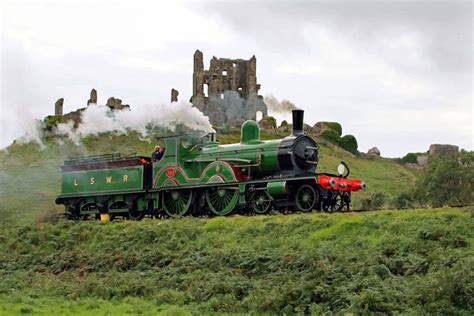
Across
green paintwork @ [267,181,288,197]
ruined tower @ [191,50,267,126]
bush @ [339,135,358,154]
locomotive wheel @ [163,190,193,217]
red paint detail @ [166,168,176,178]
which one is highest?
ruined tower @ [191,50,267,126]

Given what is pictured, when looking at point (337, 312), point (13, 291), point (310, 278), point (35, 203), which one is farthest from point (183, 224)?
point (35, 203)

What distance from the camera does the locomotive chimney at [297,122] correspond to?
80.5 ft

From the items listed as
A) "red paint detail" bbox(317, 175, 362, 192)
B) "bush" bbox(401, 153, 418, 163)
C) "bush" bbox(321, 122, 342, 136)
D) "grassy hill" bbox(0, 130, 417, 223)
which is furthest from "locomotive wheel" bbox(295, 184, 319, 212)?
"bush" bbox(321, 122, 342, 136)

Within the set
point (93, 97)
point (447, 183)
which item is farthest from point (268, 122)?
point (447, 183)

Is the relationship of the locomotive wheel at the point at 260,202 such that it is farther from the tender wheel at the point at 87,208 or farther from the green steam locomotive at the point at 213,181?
the tender wheel at the point at 87,208

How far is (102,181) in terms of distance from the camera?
2870 centimetres

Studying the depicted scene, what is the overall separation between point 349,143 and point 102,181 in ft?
177

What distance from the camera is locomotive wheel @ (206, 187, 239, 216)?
78.5ft

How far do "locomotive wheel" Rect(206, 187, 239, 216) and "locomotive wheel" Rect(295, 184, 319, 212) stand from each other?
231cm

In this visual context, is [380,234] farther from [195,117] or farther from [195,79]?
[195,79]

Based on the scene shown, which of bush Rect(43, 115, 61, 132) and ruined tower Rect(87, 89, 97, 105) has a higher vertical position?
ruined tower Rect(87, 89, 97, 105)

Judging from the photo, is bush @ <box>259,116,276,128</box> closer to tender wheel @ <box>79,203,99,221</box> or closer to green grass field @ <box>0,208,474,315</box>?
tender wheel @ <box>79,203,99,221</box>

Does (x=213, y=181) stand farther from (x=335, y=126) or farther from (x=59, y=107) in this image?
(x=335, y=126)

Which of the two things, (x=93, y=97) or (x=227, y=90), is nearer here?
(x=93, y=97)
